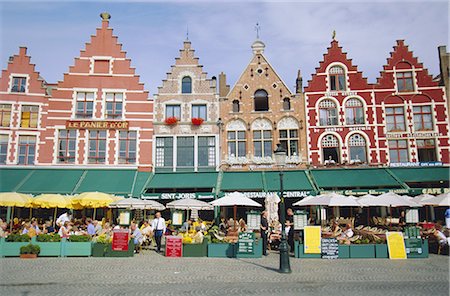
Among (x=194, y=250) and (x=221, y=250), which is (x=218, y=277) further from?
(x=194, y=250)

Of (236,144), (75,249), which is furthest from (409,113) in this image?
(75,249)

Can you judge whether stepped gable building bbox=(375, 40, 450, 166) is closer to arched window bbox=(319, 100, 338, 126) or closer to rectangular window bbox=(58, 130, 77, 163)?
arched window bbox=(319, 100, 338, 126)

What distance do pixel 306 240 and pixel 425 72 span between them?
57.1 ft

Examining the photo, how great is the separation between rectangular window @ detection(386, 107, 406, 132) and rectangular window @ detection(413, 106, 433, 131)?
817 millimetres

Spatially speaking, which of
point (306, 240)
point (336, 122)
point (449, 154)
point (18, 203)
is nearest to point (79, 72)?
point (18, 203)

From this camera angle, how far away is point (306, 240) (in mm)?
13695

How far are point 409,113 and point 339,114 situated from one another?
4.55m

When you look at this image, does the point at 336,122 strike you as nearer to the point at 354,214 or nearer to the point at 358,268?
the point at 354,214

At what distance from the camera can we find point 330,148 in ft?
80.1

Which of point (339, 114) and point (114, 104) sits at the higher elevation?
point (114, 104)

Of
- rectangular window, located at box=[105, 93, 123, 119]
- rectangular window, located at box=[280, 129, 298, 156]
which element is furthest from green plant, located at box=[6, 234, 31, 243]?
rectangular window, located at box=[280, 129, 298, 156]

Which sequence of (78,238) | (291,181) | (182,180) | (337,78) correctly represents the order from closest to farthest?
(78,238)
(291,181)
(182,180)
(337,78)

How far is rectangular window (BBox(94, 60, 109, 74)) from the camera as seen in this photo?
82.8 ft

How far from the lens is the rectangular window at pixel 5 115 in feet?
79.7
